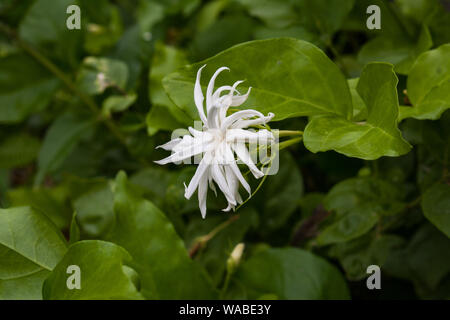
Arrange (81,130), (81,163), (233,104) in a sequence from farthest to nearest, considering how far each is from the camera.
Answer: (81,163), (81,130), (233,104)

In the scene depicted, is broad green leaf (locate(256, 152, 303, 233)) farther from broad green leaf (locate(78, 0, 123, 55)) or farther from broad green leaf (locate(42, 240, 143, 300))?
broad green leaf (locate(78, 0, 123, 55))

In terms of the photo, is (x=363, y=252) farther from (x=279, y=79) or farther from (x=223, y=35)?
(x=223, y=35)

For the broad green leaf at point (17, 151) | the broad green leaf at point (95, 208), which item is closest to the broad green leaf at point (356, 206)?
the broad green leaf at point (95, 208)

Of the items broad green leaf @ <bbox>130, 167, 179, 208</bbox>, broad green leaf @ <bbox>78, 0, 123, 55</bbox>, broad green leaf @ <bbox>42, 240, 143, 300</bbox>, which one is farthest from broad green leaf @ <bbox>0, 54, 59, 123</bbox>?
broad green leaf @ <bbox>42, 240, 143, 300</bbox>

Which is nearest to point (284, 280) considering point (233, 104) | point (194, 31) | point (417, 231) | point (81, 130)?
point (417, 231)

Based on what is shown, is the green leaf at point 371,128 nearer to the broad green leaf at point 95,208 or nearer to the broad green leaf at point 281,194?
the broad green leaf at point 281,194

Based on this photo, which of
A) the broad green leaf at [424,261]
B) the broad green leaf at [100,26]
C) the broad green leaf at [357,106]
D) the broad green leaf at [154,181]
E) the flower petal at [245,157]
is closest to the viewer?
the flower petal at [245,157]

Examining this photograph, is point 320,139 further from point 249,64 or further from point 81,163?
point 81,163
